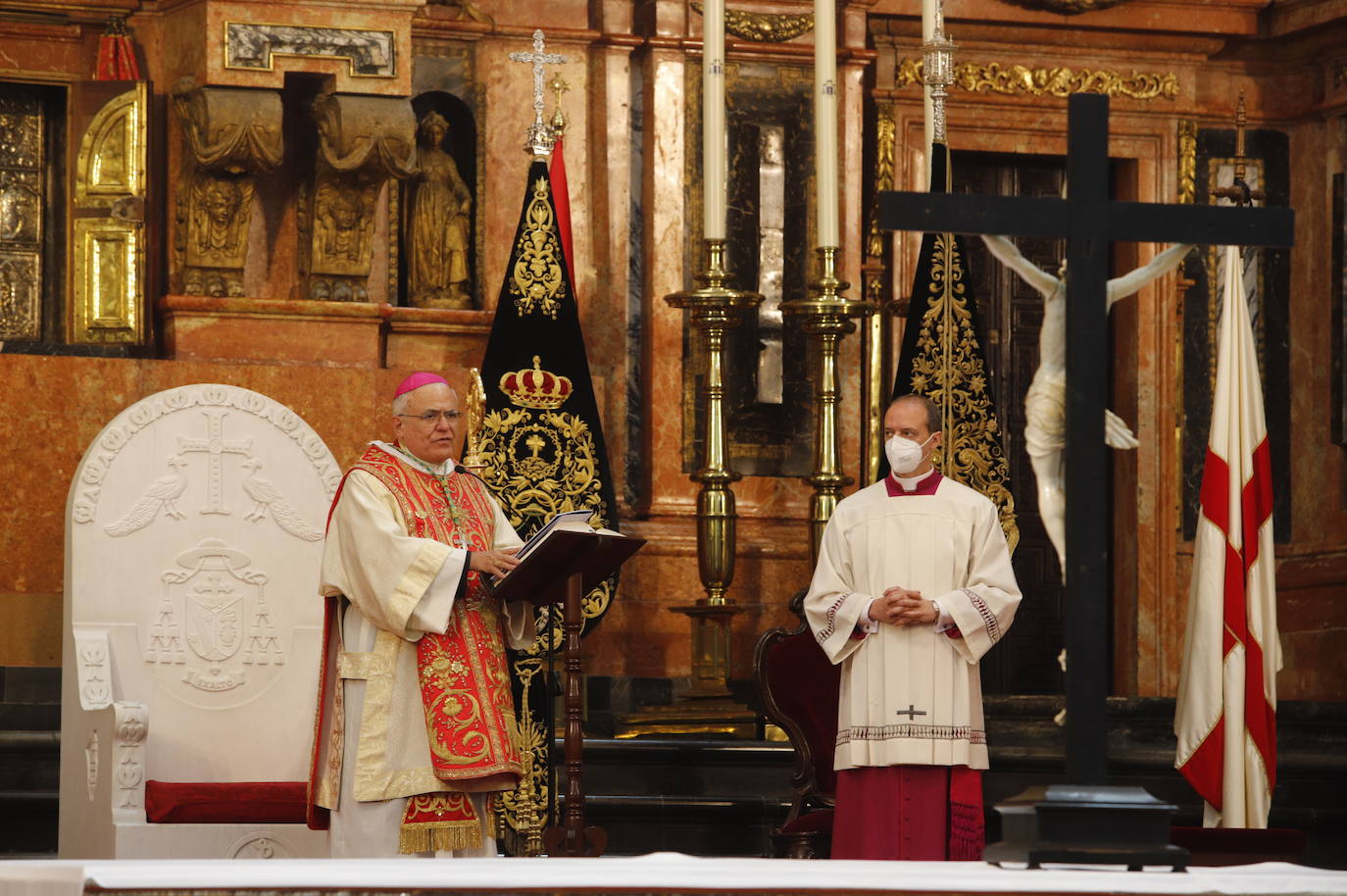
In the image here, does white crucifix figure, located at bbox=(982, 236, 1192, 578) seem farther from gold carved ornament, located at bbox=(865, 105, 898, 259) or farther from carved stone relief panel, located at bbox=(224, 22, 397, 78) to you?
gold carved ornament, located at bbox=(865, 105, 898, 259)

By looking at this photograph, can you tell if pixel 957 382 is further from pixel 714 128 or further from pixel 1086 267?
pixel 1086 267

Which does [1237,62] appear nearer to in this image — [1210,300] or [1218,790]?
[1210,300]

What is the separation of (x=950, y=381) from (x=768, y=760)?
1.44m

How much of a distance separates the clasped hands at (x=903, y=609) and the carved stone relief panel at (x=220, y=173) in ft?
9.87

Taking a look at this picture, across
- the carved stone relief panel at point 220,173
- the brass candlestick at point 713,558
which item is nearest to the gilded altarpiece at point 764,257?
the brass candlestick at point 713,558

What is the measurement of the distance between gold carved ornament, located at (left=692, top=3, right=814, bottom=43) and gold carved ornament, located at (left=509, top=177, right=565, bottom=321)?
1.53 m

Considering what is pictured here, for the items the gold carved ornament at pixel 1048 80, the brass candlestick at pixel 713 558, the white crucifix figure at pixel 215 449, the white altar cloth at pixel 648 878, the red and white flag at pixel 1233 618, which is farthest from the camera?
the gold carved ornament at pixel 1048 80

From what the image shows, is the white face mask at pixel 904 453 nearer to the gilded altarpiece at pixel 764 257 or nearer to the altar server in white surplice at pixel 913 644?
the altar server in white surplice at pixel 913 644

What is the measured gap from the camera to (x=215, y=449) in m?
7.02

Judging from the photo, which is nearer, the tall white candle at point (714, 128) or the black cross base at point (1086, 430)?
the black cross base at point (1086, 430)

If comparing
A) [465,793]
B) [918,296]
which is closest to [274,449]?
[465,793]

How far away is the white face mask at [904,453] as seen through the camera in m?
A: 6.16

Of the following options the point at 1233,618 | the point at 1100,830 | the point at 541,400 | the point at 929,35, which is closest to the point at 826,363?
the point at 541,400

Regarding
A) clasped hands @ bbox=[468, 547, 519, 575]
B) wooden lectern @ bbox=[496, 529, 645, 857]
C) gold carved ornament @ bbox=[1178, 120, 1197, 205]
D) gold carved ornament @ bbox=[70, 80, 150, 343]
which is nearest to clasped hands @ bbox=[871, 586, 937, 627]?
wooden lectern @ bbox=[496, 529, 645, 857]
